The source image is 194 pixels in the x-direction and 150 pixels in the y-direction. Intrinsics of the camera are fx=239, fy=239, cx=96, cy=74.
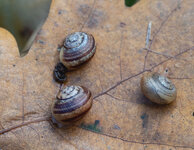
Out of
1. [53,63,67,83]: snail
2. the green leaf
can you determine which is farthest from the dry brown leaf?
the green leaf

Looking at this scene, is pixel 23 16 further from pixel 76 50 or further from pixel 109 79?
pixel 109 79

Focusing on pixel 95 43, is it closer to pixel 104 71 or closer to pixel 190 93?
pixel 104 71

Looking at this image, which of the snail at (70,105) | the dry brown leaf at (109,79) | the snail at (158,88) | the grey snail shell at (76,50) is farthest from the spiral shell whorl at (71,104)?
the snail at (158,88)

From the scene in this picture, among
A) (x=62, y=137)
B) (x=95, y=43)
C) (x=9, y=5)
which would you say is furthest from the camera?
(x=9, y=5)

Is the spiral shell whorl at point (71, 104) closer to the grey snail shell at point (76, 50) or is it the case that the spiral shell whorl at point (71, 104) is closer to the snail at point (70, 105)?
the snail at point (70, 105)

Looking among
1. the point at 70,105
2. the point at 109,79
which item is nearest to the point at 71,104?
the point at 70,105

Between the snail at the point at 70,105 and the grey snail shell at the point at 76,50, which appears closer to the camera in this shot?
the snail at the point at 70,105

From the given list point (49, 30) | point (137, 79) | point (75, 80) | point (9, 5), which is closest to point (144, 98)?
point (137, 79)
